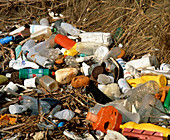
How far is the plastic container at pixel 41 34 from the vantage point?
15.7 ft

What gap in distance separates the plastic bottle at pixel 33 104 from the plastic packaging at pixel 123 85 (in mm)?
1116

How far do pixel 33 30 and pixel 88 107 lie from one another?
265cm

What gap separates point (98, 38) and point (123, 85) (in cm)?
136

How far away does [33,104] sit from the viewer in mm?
3123

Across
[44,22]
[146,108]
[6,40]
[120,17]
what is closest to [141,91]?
[146,108]

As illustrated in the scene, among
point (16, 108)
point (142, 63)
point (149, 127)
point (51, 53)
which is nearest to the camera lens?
point (149, 127)

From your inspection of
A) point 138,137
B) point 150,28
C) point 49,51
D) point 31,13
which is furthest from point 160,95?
point 31,13

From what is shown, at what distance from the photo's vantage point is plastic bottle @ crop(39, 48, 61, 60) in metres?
4.33

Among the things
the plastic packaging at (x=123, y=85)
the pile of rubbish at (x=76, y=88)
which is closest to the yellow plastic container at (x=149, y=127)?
the pile of rubbish at (x=76, y=88)

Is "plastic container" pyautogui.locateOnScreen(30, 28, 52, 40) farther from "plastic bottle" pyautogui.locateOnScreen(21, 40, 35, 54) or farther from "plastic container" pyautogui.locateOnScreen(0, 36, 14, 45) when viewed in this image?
"plastic container" pyautogui.locateOnScreen(0, 36, 14, 45)

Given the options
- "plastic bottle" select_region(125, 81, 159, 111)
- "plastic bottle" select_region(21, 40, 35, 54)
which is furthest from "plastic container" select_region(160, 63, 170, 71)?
"plastic bottle" select_region(21, 40, 35, 54)

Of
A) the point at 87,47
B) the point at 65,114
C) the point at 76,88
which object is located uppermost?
the point at 87,47

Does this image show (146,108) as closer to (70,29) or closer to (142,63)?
(142,63)

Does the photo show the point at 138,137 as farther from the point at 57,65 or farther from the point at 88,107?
the point at 57,65
